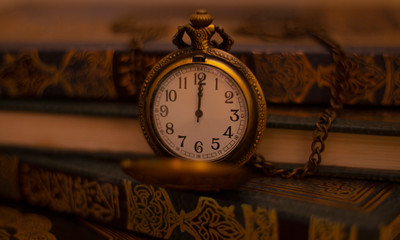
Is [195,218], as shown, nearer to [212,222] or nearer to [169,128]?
[212,222]

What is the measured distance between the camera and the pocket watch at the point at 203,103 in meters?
0.79

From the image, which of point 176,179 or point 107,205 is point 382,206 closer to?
point 176,179

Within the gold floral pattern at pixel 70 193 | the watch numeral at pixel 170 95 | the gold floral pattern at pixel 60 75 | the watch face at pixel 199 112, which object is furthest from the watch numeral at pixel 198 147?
the gold floral pattern at pixel 60 75

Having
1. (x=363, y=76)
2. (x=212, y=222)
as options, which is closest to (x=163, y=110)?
(x=212, y=222)

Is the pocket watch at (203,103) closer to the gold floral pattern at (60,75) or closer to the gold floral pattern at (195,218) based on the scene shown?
the gold floral pattern at (195,218)

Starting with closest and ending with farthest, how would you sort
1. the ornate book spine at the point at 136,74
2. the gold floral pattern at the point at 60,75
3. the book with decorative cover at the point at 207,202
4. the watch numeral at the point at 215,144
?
the book with decorative cover at the point at 207,202 → the watch numeral at the point at 215,144 → the ornate book spine at the point at 136,74 → the gold floral pattern at the point at 60,75

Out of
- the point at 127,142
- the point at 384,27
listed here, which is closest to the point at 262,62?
the point at 127,142

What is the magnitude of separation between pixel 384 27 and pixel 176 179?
848 millimetres

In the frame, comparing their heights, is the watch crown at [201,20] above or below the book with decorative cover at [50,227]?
above

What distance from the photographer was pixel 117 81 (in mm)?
1018

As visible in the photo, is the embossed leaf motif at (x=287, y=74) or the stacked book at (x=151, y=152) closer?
the stacked book at (x=151, y=152)

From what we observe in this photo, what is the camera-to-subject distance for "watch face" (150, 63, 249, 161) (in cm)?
80

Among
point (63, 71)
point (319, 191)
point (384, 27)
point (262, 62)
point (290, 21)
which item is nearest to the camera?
point (319, 191)

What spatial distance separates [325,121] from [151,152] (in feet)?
1.40
